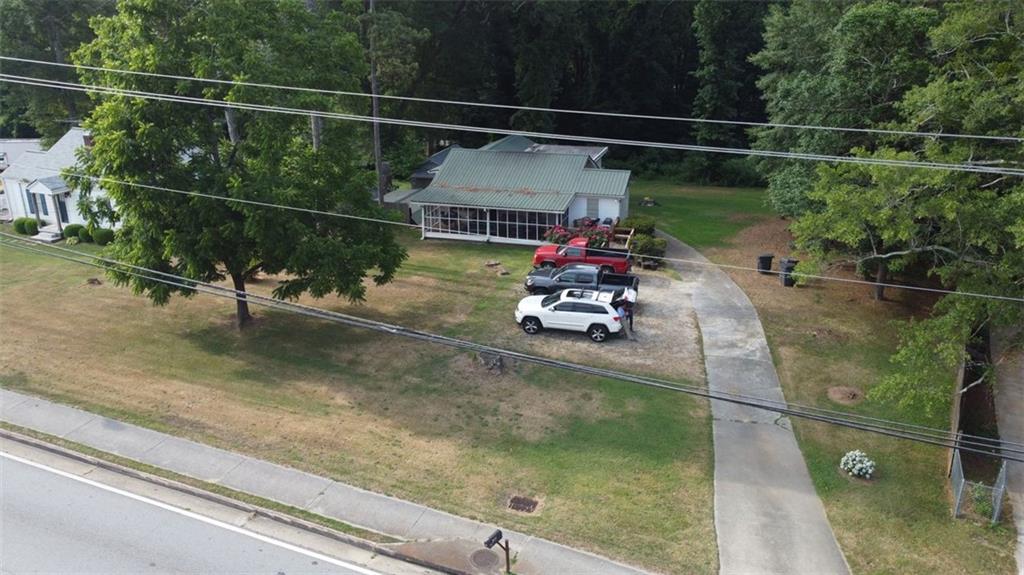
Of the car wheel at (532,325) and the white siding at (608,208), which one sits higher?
the white siding at (608,208)

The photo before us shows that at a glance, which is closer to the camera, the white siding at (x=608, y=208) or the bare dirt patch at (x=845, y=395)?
the bare dirt patch at (x=845, y=395)

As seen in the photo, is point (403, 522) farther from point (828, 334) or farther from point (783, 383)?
point (828, 334)

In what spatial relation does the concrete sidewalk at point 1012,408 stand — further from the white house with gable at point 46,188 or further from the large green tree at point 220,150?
the white house with gable at point 46,188

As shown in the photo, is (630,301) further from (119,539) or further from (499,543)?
(119,539)

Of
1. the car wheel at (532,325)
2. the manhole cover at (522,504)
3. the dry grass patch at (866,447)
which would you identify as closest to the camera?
the dry grass patch at (866,447)

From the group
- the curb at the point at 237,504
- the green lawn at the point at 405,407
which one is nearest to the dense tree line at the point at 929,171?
the green lawn at the point at 405,407

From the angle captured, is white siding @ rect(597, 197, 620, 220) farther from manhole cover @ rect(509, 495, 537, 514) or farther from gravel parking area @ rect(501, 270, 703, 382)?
manhole cover @ rect(509, 495, 537, 514)


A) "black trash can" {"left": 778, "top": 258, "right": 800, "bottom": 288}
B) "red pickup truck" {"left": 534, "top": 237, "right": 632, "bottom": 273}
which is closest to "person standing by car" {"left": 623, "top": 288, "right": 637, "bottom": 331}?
"red pickup truck" {"left": 534, "top": 237, "right": 632, "bottom": 273}
